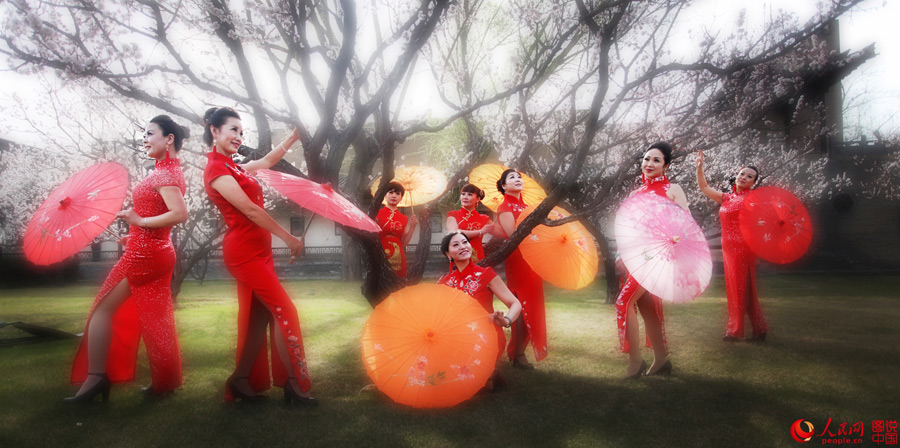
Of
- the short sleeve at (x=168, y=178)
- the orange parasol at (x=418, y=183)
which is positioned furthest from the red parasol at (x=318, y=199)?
the orange parasol at (x=418, y=183)

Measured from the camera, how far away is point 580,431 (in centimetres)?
285

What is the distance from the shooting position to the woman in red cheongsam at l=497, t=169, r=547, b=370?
441cm

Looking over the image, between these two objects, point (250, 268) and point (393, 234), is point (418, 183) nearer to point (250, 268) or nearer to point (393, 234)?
point (393, 234)

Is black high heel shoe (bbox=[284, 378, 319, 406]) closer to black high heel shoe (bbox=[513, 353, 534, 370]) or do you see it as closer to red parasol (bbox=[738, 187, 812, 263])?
black high heel shoe (bbox=[513, 353, 534, 370])

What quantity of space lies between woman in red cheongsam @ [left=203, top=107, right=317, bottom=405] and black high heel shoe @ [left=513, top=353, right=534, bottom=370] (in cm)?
182

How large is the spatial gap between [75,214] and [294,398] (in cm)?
171

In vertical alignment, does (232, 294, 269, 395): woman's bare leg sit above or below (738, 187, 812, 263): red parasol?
below

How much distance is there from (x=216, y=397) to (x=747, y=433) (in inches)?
127

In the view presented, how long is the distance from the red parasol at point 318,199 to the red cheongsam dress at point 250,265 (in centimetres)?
25

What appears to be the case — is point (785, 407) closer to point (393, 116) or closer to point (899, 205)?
point (393, 116)

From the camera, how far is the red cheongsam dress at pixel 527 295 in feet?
14.5

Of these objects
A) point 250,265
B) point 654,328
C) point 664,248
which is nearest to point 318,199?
point 250,265

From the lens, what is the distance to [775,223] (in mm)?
4961

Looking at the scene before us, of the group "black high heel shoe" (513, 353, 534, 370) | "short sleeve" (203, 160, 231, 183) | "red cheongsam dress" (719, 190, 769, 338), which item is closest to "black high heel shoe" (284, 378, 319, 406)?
"short sleeve" (203, 160, 231, 183)
